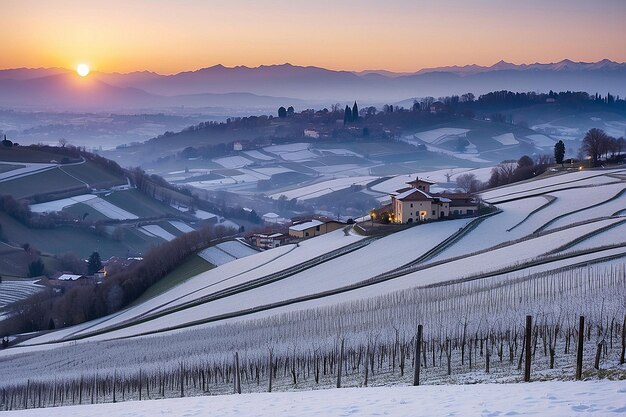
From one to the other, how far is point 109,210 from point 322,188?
149 ft

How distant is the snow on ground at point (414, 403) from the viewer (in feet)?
45.0

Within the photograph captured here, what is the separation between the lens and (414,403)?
15266mm

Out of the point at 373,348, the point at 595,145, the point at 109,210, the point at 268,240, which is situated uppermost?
the point at 595,145

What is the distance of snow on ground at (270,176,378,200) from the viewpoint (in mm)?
145375

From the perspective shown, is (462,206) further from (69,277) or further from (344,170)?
(344,170)

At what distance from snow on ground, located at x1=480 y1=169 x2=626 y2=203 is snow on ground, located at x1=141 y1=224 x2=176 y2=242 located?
45.9 metres

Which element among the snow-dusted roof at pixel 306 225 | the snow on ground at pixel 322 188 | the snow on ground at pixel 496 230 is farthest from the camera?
the snow on ground at pixel 322 188

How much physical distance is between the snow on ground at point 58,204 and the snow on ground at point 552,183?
193 ft

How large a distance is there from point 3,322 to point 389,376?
45701 millimetres

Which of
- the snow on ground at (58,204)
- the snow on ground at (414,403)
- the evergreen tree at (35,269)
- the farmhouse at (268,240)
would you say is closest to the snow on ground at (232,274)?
the farmhouse at (268,240)

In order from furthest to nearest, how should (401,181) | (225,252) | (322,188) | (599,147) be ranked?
1. (322,188)
2. (401,181)
3. (599,147)
4. (225,252)

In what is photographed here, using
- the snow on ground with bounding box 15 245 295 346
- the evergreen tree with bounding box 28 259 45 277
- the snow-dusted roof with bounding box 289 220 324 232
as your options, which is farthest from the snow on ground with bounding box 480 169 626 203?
the evergreen tree with bounding box 28 259 45 277

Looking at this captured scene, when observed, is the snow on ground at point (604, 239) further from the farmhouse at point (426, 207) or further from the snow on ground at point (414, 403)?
the snow on ground at point (414, 403)

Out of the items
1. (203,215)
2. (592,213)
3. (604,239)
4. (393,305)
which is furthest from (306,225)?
(203,215)
